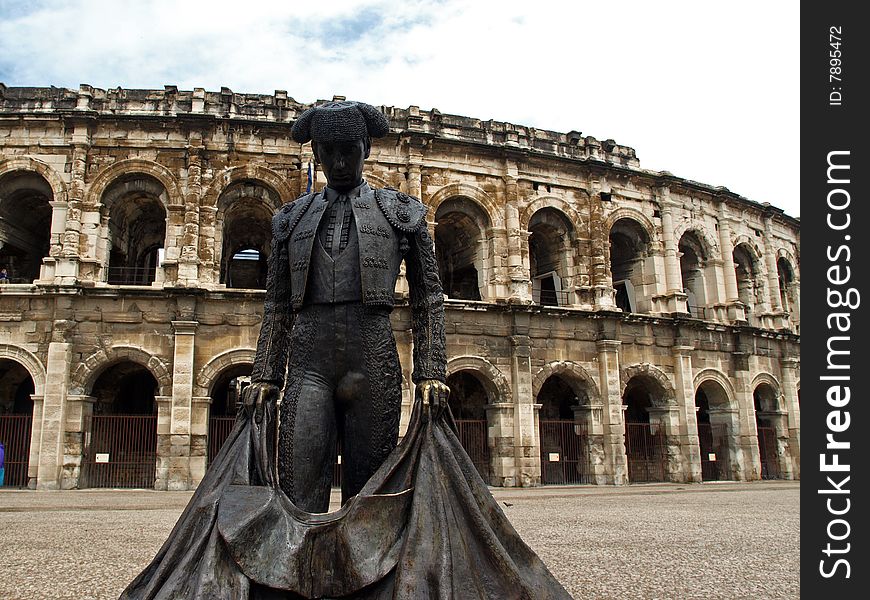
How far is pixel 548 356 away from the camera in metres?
16.7

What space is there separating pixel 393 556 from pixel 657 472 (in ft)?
56.3

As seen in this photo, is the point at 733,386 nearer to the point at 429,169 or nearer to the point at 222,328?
the point at 429,169

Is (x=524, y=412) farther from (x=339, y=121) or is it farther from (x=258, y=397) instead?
(x=339, y=121)

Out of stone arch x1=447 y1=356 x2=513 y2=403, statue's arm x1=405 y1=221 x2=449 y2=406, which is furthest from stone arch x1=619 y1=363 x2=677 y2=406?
statue's arm x1=405 y1=221 x2=449 y2=406

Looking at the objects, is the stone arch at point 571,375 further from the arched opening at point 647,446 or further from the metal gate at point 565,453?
the arched opening at point 647,446

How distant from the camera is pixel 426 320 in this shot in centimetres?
314

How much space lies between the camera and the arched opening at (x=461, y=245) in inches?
680

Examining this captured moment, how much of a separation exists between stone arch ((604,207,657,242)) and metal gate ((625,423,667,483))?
5558 millimetres

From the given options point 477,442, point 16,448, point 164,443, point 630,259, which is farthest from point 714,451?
point 16,448

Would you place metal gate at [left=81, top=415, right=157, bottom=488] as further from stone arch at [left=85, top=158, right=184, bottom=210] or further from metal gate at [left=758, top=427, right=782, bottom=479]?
metal gate at [left=758, top=427, right=782, bottom=479]

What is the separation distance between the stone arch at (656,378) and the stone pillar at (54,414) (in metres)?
13.5

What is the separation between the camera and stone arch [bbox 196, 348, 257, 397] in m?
14.5

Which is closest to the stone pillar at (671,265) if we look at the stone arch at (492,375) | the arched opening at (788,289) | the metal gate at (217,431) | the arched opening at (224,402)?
the stone arch at (492,375)

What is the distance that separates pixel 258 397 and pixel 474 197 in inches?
573
